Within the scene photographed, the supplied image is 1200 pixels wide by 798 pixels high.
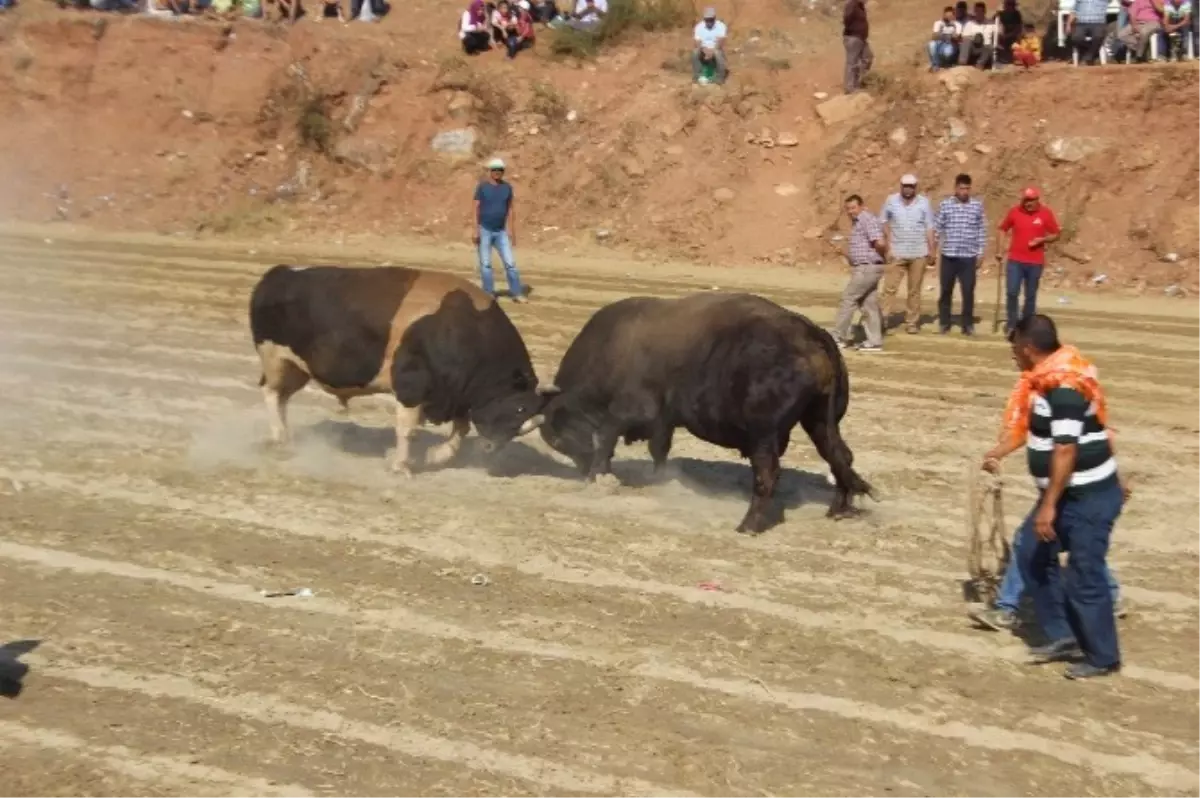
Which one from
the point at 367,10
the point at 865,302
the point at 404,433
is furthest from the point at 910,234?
the point at 367,10

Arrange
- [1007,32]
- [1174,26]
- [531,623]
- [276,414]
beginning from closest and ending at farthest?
[531,623]
[276,414]
[1174,26]
[1007,32]

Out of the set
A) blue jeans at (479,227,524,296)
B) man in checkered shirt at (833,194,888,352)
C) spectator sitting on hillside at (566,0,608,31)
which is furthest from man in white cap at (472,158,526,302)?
spectator sitting on hillside at (566,0,608,31)

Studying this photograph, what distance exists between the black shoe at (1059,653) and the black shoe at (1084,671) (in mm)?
127

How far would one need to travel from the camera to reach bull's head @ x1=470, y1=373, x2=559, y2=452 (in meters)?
11.8

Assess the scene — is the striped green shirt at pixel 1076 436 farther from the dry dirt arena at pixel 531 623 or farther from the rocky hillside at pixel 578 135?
the rocky hillside at pixel 578 135

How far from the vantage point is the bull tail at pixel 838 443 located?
10.6 metres

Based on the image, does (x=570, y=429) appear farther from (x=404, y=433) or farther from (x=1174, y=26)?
(x=1174, y=26)

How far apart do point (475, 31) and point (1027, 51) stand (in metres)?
12.2

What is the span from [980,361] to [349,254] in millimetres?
13654

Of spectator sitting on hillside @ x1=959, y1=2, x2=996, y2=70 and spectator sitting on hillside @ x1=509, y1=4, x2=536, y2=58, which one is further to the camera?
spectator sitting on hillside @ x1=509, y1=4, x2=536, y2=58

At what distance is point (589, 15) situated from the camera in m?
33.6

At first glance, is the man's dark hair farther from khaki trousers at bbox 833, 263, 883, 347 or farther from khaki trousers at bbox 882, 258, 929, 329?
khaki trousers at bbox 882, 258, 929, 329

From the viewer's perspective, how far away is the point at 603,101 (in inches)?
1244

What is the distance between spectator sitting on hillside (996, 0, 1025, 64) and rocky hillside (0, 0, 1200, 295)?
95cm
